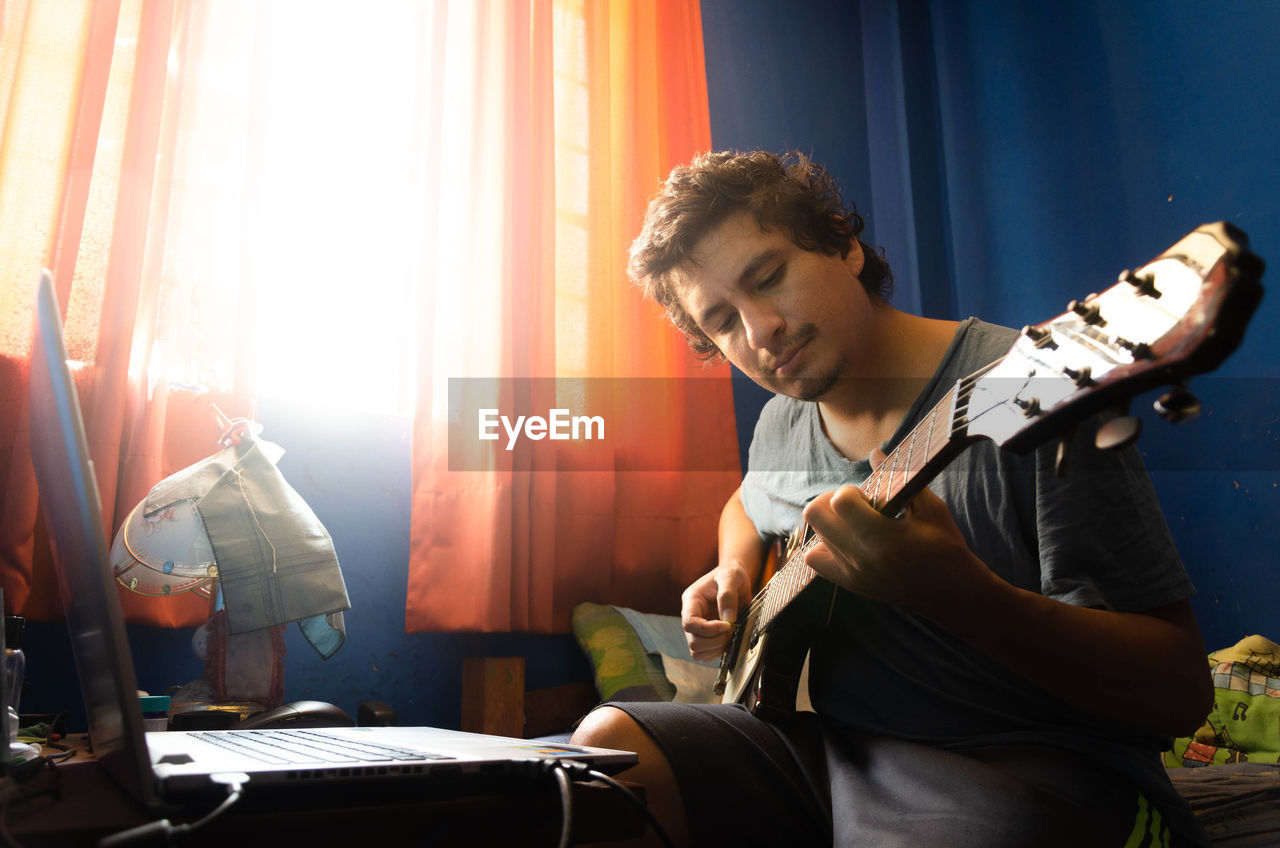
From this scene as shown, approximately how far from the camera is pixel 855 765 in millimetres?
859

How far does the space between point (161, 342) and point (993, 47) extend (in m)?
2.15

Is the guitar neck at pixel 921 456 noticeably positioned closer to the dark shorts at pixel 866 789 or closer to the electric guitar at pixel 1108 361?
the electric guitar at pixel 1108 361

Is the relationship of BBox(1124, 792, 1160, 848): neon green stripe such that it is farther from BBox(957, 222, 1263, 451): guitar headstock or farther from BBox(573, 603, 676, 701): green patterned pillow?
BBox(573, 603, 676, 701): green patterned pillow

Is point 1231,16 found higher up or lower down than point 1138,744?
higher up

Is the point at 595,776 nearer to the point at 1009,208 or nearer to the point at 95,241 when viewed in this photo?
the point at 95,241

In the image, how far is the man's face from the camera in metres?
1.06

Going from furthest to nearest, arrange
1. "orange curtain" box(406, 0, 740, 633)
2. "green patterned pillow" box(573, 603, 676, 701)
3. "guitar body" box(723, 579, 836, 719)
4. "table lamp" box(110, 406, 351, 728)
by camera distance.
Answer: "orange curtain" box(406, 0, 740, 633)
"green patterned pillow" box(573, 603, 676, 701)
"table lamp" box(110, 406, 351, 728)
"guitar body" box(723, 579, 836, 719)

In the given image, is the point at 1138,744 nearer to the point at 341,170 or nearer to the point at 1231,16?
the point at 1231,16

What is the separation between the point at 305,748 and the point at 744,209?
2.91 ft

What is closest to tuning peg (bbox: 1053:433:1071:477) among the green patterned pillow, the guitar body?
the guitar body

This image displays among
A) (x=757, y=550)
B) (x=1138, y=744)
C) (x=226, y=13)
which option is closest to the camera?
(x=1138, y=744)

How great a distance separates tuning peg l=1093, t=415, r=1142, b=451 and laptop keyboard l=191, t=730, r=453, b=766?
1.46 feet

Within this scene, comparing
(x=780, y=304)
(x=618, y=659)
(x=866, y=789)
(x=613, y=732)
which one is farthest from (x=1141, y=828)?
(x=618, y=659)

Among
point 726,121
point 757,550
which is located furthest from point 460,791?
point 726,121
